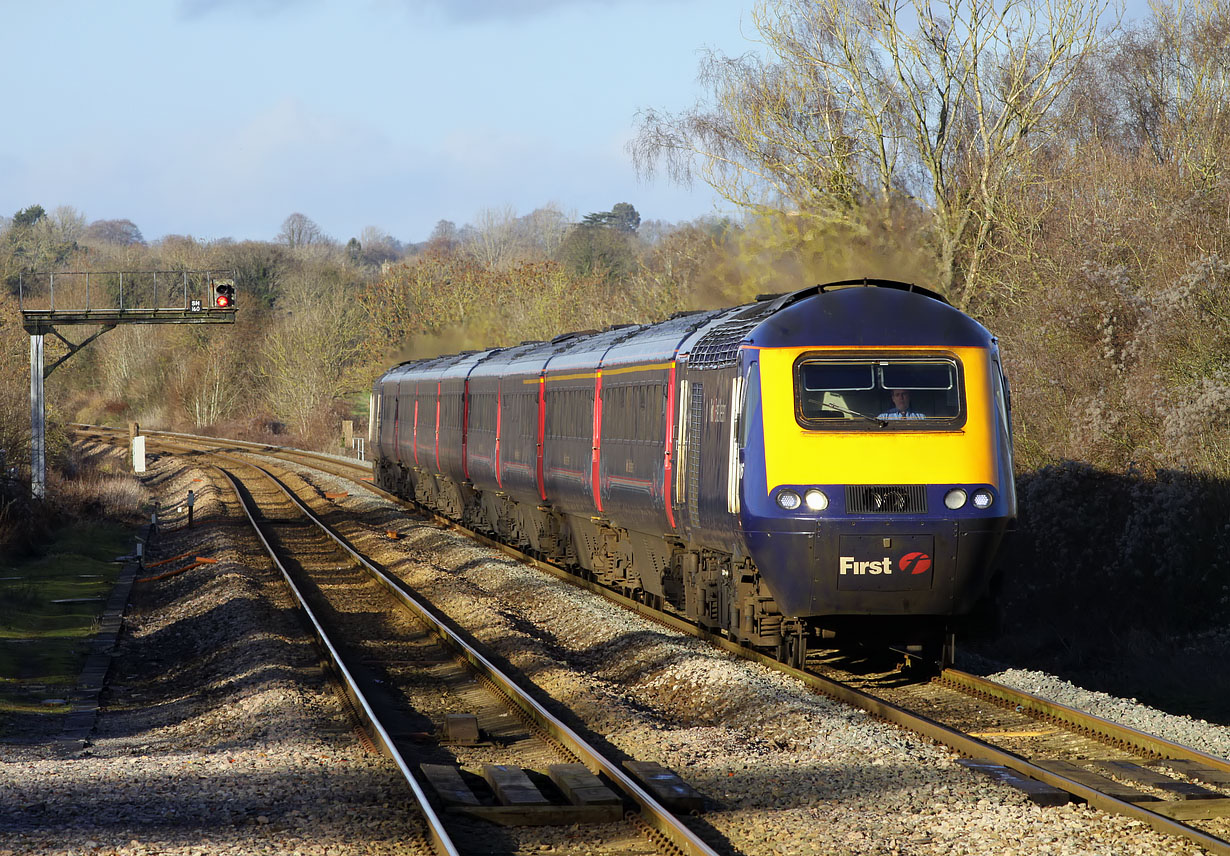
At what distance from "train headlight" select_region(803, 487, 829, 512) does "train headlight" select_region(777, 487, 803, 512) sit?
56 millimetres

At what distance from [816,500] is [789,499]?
211 mm

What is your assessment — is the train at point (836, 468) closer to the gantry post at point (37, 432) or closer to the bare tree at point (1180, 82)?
the bare tree at point (1180, 82)

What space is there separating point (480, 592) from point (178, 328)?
6155cm

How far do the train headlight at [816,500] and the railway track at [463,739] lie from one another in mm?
2568

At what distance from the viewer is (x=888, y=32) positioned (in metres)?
25.9

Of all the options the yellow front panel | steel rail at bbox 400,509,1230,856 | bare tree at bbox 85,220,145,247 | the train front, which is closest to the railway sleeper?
steel rail at bbox 400,509,1230,856

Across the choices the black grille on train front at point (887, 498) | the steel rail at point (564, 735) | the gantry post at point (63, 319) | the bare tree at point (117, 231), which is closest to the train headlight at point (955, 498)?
the black grille on train front at point (887, 498)

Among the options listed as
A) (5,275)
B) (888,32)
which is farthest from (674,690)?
(5,275)

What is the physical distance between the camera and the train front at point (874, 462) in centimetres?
1076

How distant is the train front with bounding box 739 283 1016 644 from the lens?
424 inches

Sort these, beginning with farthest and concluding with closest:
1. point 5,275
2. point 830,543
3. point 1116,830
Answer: point 5,275 → point 830,543 → point 1116,830

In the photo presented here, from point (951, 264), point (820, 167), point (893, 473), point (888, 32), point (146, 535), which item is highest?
point (888, 32)

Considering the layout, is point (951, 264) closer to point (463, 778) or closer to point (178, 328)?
point (463, 778)

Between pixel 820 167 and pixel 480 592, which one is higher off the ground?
pixel 820 167
